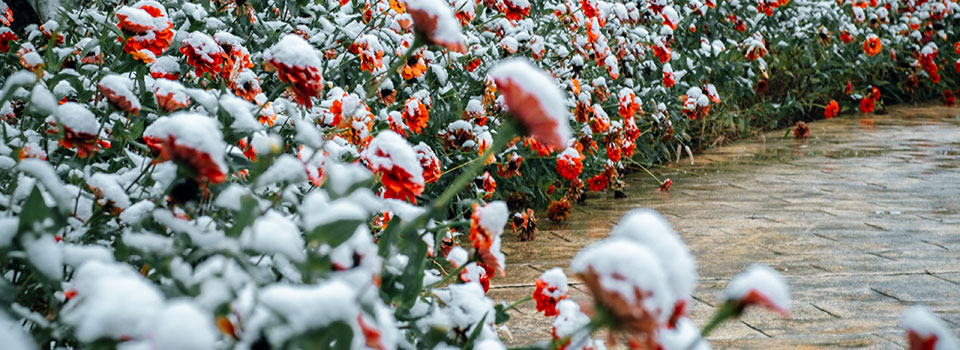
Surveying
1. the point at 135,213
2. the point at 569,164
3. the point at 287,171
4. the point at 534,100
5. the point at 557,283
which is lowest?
the point at 569,164

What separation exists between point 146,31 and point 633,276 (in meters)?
1.19

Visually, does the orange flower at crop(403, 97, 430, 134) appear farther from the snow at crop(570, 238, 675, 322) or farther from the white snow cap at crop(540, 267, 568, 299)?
the snow at crop(570, 238, 675, 322)

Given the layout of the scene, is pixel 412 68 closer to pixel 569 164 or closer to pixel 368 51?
pixel 368 51

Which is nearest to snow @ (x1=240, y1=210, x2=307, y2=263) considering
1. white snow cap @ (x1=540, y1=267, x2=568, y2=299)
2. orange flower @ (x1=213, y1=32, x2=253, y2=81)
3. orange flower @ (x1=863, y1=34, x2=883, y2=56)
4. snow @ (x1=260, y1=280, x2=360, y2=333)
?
snow @ (x1=260, y1=280, x2=360, y2=333)

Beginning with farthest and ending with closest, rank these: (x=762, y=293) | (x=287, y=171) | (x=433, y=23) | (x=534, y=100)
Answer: (x=433, y=23)
(x=287, y=171)
(x=534, y=100)
(x=762, y=293)

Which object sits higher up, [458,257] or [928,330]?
[928,330]

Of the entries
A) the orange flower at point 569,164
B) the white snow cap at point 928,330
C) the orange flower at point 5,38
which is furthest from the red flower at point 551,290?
the orange flower at point 569,164

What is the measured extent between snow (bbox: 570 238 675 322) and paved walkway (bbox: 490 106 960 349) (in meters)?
1.48

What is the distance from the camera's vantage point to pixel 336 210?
2.41 feet

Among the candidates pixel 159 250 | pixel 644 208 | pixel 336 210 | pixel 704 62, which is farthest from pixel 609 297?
pixel 704 62

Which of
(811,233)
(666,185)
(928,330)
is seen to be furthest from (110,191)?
(666,185)

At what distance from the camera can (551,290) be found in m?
1.29

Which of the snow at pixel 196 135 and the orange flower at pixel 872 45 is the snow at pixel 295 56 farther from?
the orange flower at pixel 872 45

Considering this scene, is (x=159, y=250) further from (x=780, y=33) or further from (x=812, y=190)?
(x=780, y=33)
